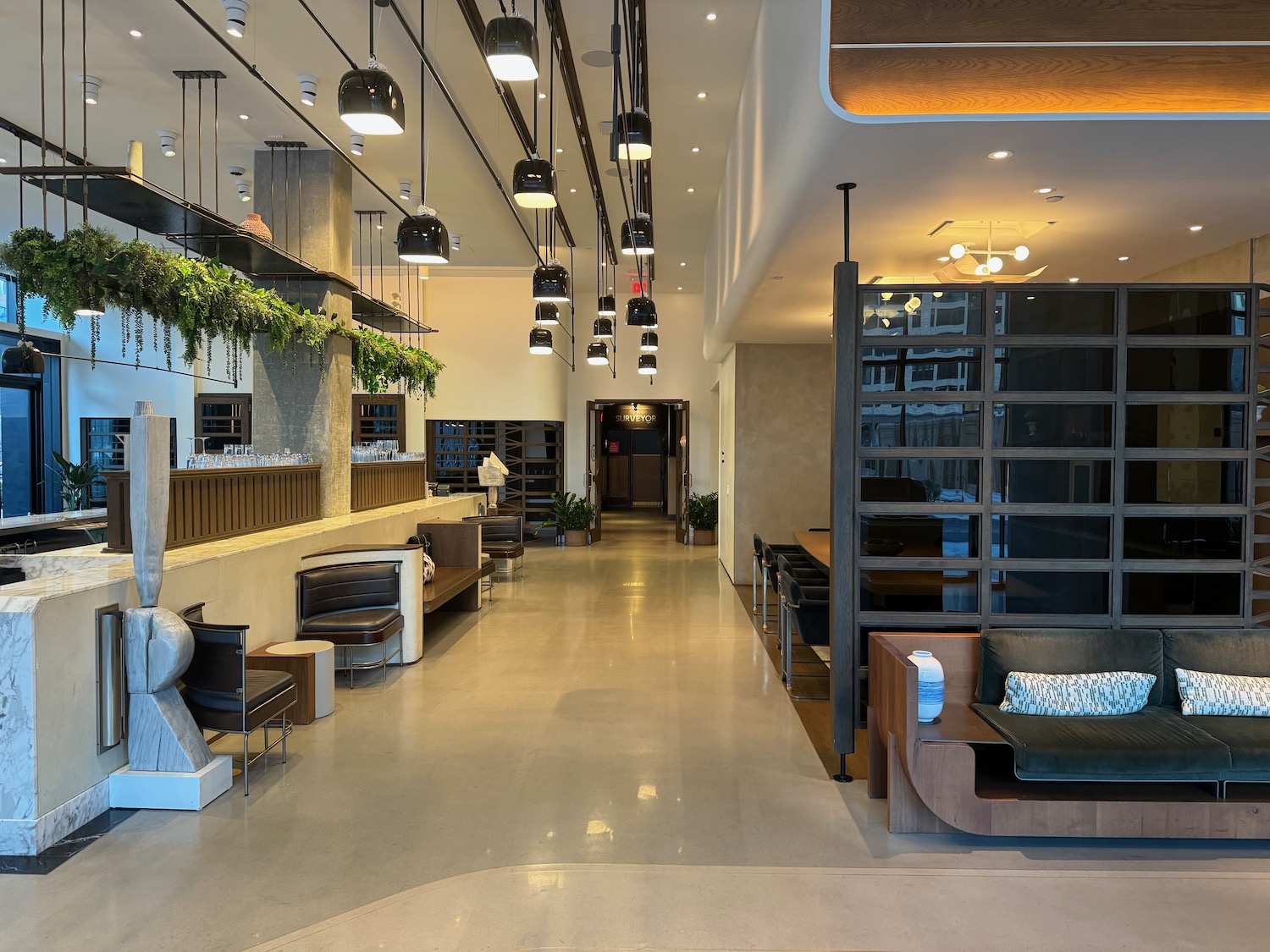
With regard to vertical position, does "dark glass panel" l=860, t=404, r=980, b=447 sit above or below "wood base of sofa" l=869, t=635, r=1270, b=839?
above

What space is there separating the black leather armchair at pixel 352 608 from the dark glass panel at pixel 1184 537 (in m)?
4.93

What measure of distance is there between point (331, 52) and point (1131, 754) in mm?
6872

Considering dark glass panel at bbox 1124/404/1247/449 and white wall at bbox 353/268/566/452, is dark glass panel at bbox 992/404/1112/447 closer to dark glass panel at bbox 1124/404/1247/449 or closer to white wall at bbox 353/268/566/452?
dark glass panel at bbox 1124/404/1247/449

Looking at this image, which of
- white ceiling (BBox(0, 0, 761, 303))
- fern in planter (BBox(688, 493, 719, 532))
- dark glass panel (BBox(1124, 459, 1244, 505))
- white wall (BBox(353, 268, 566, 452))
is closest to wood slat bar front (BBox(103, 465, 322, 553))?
white ceiling (BBox(0, 0, 761, 303))

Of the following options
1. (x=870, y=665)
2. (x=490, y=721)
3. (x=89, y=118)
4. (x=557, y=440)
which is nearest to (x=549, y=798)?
(x=490, y=721)

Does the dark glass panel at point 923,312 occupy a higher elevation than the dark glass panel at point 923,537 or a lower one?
higher

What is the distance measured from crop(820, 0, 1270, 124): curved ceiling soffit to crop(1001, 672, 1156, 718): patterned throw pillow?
8.58ft

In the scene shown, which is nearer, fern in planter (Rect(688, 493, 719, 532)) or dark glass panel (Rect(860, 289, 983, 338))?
dark glass panel (Rect(860, 289, 983, 338))

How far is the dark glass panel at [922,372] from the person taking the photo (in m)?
Answer: 4.57

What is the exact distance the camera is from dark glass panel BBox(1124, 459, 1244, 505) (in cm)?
457

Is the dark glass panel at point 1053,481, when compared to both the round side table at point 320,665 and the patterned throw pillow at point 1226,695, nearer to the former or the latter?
the patterned throw pillow at point 1226,695

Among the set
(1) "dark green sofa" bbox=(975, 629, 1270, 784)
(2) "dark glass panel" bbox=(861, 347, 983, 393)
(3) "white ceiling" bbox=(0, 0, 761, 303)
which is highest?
(3) "white ceiling" bbox=(0, 0, 761, 303)

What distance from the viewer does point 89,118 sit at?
7.79m

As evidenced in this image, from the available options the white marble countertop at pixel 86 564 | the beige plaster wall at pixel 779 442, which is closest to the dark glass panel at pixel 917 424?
the white marble countertop at pixel 86 564
